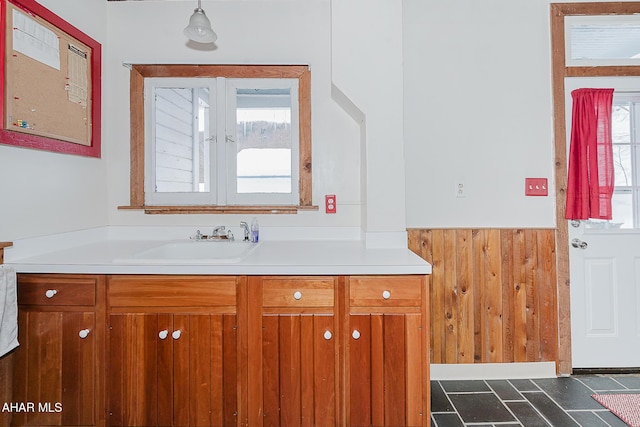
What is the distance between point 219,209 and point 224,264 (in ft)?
2.74

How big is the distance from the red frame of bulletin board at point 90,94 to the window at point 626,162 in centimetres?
346

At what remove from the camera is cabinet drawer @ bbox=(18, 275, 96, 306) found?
1.58 meters

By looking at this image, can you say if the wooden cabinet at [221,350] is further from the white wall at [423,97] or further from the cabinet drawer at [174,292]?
the white wall at [423,97]

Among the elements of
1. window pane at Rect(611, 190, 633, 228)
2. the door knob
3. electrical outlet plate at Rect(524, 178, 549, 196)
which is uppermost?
electrical outlet plate at Rect(524, 178, 549, 196)

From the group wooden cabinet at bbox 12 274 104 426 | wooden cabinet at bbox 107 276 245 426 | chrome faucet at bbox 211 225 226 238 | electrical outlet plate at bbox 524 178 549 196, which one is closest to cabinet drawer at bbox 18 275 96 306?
wooden cabinet at bbox 12 274 104 426

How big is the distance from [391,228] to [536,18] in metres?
1.79

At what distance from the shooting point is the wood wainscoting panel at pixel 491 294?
2350 millimetres

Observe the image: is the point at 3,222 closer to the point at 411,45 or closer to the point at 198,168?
the point at 198,168

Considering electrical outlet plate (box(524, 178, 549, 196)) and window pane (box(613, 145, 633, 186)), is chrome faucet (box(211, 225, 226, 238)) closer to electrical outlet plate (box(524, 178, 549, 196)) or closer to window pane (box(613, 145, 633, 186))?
electrical outlet plate (box(524, 178, 549, 196))

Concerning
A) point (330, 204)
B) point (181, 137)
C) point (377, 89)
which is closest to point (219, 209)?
point (181, 137)

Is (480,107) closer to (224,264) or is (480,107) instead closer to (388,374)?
(388,374)

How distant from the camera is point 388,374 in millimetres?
1558

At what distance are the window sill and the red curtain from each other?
176 centimetres

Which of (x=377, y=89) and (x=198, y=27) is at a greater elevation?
(x=198, y=27)
